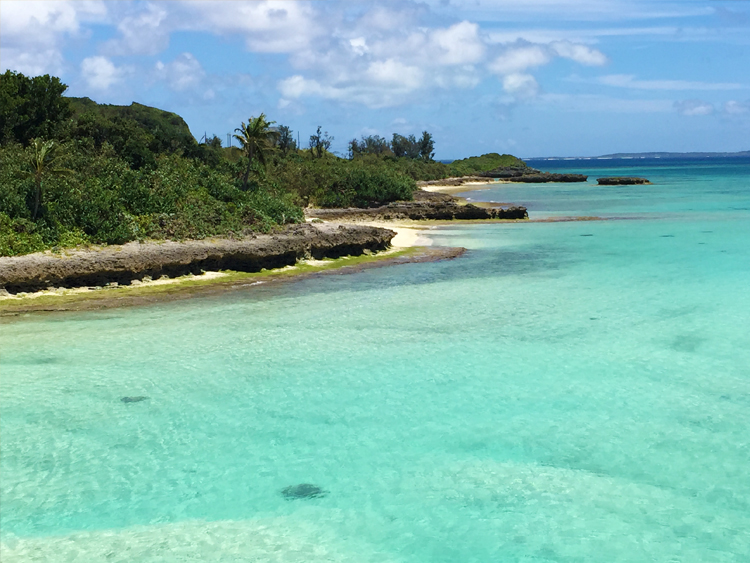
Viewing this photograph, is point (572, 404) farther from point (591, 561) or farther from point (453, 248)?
point (453, 248)

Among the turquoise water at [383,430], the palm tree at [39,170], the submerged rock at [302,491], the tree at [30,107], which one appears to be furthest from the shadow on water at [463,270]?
the tree at [30,107]

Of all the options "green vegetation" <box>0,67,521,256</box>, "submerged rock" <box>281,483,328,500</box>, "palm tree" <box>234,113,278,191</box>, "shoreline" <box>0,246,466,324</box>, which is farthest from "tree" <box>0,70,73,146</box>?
"submerged rock" <box>281,483,328,500</box>

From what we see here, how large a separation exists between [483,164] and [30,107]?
11754 centimetres

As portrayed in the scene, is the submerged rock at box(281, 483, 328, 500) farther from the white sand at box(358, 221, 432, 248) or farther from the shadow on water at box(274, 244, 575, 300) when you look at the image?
the white sand at box(358, 221, 432, 248)

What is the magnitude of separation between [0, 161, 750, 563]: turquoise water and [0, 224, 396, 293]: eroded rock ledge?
3147mm

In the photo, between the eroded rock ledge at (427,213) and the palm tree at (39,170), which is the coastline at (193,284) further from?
the eroded rock ledge at (427,213)

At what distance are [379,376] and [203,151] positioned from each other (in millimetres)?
35875

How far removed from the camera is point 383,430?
11.9 metres

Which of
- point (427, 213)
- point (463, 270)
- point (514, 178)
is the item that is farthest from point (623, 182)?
point (463, 270)

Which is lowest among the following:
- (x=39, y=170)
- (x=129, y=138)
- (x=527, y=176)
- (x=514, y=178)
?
(x=514, y=178)

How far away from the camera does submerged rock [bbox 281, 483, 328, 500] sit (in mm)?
9812

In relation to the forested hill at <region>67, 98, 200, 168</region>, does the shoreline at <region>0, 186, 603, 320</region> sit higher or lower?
lower

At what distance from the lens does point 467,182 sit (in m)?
110

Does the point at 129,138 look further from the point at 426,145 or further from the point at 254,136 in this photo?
the point at 426,145
